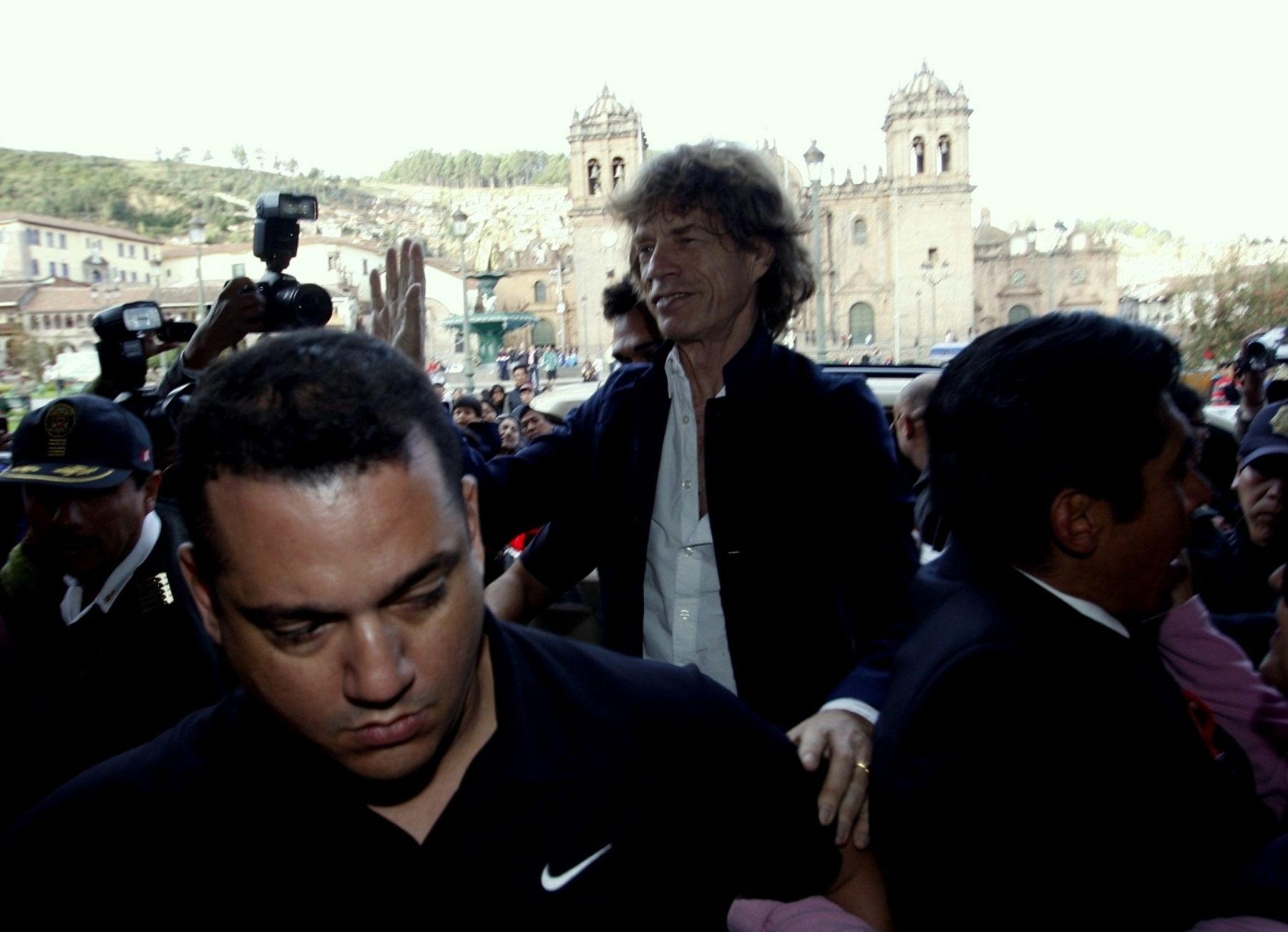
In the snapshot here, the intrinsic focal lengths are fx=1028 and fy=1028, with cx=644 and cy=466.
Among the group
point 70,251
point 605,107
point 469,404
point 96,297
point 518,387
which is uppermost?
point 605,107

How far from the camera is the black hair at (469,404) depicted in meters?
7.41

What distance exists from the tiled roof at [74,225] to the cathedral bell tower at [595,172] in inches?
982

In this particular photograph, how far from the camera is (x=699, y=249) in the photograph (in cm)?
233

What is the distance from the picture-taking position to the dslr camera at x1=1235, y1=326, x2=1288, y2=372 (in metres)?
4.78

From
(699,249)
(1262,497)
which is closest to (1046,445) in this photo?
(699,249)

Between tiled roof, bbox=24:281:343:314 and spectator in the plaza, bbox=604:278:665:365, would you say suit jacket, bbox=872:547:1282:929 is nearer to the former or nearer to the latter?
spectator in the plaza, bbox=604:278:665:365

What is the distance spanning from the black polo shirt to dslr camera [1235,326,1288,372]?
4467 mm

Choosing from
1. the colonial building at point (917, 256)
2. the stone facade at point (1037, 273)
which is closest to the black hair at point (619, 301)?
the colonial building at point (917, 256)

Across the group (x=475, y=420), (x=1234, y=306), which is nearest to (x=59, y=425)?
(x=475, y=420)

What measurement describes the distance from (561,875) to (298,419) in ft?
1.87

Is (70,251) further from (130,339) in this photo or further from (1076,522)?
(1076,522)

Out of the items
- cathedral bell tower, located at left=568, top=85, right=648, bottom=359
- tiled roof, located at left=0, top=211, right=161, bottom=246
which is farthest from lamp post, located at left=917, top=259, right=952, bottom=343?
tiled roof, located at left=0, top=211, right=161, bottom=246

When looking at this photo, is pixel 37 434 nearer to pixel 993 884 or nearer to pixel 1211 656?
pixel 993 884

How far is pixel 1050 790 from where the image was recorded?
1.24 meters
